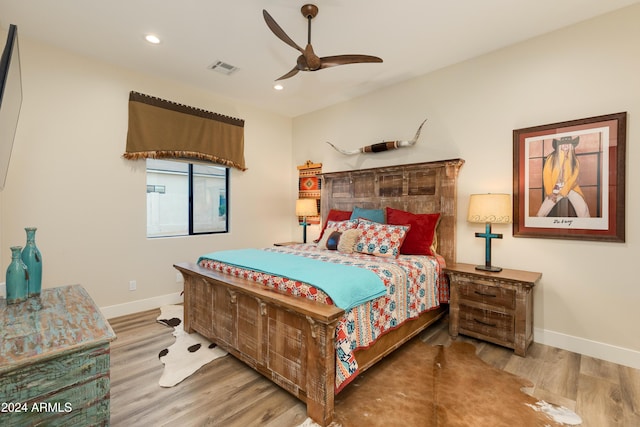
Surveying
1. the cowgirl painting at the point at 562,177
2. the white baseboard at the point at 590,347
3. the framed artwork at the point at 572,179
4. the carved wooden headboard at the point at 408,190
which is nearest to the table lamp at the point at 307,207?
the carved wooden headboard at the point at 408,190

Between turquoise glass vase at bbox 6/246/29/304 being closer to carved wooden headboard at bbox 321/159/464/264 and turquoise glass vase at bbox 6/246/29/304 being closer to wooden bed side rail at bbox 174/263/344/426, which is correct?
wooden bed side rail at bbox 174/263/344/426

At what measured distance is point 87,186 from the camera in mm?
3252

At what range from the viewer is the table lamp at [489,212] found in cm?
276

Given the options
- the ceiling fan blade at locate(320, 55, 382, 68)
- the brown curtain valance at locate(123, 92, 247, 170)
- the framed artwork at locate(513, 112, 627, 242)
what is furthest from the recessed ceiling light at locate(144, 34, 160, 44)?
the framed artwork at locate(513, 112, 627, 242)

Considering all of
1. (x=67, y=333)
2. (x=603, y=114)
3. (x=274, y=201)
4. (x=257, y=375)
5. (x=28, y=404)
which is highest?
(x=603, y=114)

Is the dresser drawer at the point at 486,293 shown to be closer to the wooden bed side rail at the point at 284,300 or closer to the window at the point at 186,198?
the wooden bed side rail at the point at 284,300

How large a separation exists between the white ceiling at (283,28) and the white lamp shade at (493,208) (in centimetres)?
153

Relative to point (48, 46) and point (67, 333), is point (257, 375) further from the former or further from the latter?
point (48, 46)

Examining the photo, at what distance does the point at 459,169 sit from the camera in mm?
3316

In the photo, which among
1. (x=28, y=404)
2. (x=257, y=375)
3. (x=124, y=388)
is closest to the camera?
(x=28, y=404)

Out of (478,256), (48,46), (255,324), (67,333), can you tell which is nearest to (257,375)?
(255,324)

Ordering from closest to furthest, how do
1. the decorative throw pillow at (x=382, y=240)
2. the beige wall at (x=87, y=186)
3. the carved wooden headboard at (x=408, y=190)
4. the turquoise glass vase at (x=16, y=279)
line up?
1. the turquoise glass vase at (x=16, y=279)
2. the beige wall at (x=87, y=186)
3. the decorative throw pillow at (x=382, y=240)
4. the carved wooden headboard at (x=408, y=190)

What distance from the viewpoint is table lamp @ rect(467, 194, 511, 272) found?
2.76 metres

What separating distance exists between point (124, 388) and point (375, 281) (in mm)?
1896
